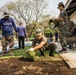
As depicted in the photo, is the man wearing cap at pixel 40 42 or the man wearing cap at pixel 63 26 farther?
the man wearing cap at pixel 63 26

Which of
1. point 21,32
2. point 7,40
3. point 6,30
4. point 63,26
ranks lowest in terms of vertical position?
point 7,40

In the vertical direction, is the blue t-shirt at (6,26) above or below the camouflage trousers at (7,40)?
above

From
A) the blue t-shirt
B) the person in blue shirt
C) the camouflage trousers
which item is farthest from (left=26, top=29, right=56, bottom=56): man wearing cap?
the person in blue shirt

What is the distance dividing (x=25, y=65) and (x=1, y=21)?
2.94 m

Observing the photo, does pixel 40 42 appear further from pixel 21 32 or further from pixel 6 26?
pixel 21 32

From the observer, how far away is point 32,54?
616 centimetres

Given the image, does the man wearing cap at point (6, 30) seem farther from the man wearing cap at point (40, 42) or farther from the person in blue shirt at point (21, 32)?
the person in blue shirt at point (21, 32)

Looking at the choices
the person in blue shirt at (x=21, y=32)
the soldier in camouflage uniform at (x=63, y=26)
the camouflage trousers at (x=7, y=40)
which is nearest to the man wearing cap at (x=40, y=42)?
the soldier in camouflage uniform at (x=63, y=26)

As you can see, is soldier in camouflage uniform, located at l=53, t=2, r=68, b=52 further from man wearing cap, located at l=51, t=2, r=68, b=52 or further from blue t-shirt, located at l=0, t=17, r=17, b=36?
blue t-shirt, located at l=0, t=17, r=17, b=36

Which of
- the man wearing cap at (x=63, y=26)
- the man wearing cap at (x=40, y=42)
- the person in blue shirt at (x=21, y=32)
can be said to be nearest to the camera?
the man wearing cap at (x=40, y=42)

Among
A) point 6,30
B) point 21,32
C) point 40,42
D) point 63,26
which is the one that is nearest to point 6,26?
point 6,30

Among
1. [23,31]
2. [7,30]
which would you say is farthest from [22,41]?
[7,30]

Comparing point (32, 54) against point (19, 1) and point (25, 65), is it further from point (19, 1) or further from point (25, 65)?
point (19, 1)

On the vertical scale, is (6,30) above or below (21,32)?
above
